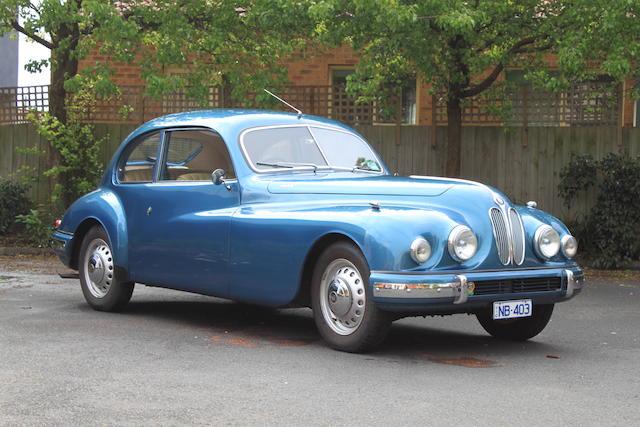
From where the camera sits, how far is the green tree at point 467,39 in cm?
1330

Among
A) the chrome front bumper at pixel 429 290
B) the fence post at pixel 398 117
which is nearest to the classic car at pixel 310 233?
the chrome front bumper at pixel 429 290

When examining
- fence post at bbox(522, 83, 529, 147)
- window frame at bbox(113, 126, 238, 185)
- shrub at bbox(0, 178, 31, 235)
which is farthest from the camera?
shrub at bbox(0, 178, 31, 235)

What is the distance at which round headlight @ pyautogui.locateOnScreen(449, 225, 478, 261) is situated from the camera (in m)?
6.92

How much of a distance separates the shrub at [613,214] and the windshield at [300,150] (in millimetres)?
6874

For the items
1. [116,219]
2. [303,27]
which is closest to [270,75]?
[303,27]

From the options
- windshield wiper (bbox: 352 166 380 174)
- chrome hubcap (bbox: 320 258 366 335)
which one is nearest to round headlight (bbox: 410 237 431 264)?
chrome hubcap (bbox: 320 258 366 335)

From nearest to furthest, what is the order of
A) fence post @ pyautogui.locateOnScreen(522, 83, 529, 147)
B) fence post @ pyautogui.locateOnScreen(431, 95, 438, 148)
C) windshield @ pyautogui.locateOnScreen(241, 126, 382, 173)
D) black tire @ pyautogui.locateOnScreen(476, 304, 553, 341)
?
black tire @ pyautogui.locateOnScreen(476, 304, 553, 341)
windshield @ pyautogui.locateOnScreen(241, 126, 382, 173)
fence post @ pyautogui.locateOnScreen(522, 83, 529, 147)
fence post @ pyautogui.locateOnScreen(431, 95, 438, 148)

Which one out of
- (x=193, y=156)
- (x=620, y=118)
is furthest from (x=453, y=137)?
(x=193, y=156)

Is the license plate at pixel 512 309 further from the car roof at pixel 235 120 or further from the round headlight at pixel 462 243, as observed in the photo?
the car roof at pixel 235 120

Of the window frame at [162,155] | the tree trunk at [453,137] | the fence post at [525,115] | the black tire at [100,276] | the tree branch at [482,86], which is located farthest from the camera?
the fence post at [525,115]

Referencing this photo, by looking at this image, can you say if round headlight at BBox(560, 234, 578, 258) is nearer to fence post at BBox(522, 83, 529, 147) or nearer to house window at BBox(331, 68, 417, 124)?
fence post at BBox(522, 83, 529, 147)

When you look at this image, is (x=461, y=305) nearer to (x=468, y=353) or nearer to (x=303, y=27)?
(x=468, y=353)

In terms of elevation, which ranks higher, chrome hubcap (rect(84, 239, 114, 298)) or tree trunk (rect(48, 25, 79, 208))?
tree trunk (rect(48, 25, 79, 208))

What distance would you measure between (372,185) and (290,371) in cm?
170
